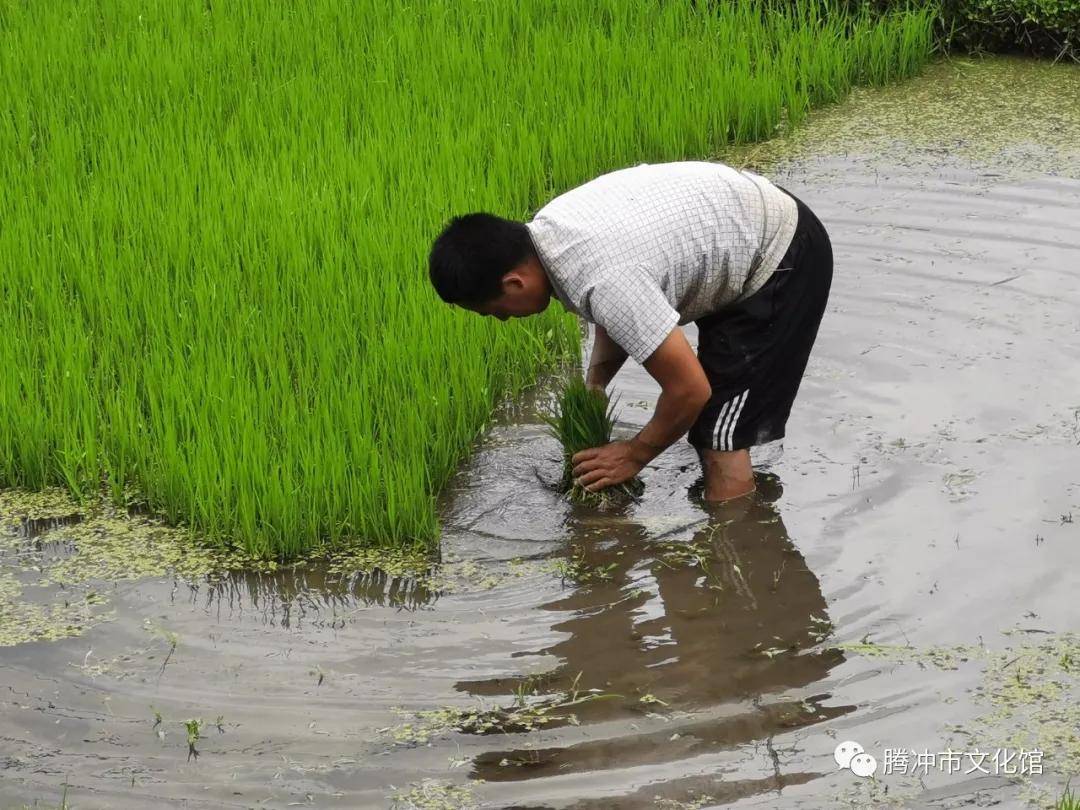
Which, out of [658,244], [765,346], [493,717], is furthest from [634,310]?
[493,717]

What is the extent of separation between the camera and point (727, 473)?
343 cm

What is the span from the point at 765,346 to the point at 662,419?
35cm

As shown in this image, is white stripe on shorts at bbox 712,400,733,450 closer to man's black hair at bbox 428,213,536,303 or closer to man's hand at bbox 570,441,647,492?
man's hand at bbox 570,441,647,492

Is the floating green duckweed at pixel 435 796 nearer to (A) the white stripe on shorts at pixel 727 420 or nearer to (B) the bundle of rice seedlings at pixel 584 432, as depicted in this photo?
(B) the bundle of rice seedlings at pixel 584 432

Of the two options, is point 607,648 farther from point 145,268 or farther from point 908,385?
point 145,268

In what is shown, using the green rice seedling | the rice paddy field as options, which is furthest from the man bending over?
the green rice seedling

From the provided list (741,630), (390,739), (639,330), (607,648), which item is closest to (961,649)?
(741,630)

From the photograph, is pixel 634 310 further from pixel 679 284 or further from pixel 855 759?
pixel 855 759

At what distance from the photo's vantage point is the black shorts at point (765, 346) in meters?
3.27

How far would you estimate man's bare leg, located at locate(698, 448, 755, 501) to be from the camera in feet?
11.2

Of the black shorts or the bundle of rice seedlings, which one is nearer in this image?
the black shorts

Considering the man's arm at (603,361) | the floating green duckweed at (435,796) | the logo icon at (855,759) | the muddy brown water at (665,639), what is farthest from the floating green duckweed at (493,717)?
the man's arm at (603,361)

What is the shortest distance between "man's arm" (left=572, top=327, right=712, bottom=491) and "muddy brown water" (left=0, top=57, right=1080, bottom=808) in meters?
0.13

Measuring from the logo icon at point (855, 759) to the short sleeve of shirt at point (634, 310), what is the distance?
912 millimetres
